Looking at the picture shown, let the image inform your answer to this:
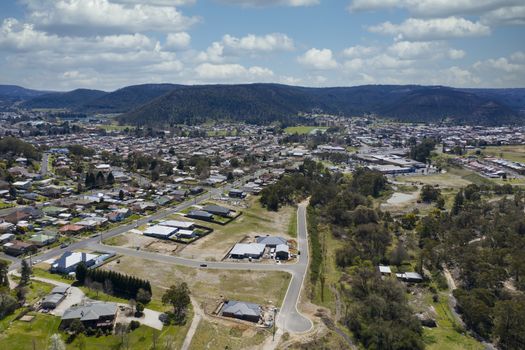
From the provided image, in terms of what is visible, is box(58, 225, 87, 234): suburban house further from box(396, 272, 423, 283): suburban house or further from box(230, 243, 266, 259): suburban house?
box(396, 272, 423, 283): suburban house

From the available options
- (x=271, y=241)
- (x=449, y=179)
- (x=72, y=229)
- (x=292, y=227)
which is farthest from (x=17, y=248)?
(x=449, y=179)

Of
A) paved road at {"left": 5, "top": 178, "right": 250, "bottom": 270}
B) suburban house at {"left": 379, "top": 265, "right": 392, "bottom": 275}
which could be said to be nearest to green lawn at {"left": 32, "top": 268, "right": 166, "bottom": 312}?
paved road at {"left": 5, "top": 178, "right": 250, "bottom": 270}

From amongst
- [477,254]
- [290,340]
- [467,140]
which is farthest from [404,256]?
[467,140]

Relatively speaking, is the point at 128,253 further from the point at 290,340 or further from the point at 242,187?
the point at 242,187

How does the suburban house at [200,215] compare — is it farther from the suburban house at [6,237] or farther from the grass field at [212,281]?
the suburban house at [6,237]

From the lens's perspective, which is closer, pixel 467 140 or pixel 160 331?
pixel 160 331

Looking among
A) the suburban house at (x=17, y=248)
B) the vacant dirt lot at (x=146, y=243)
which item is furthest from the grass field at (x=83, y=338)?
the vacant dirt lot at (x=146, y=243)
